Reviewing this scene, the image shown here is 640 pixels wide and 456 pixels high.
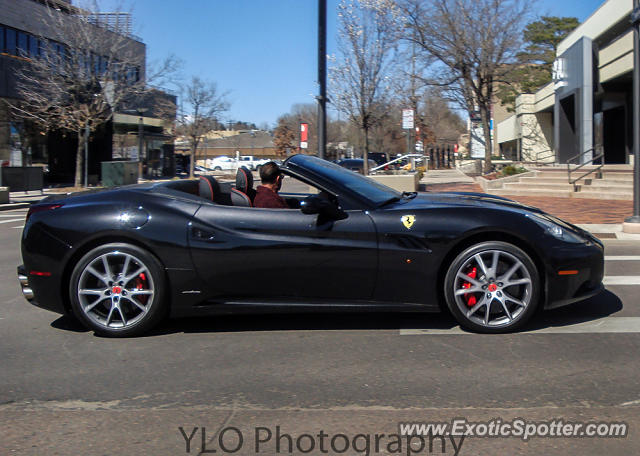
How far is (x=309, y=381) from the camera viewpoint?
13.5ft

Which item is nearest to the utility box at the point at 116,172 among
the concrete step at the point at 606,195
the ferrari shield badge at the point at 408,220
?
the concrete step at the point at 606,195

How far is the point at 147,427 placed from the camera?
11.5 ft

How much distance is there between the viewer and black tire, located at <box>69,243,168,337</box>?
506 centimetres

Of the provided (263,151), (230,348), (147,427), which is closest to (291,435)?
(147,427)

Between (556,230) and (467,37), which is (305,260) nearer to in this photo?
(556,230)

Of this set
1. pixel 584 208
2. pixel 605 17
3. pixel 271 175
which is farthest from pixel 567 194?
pixel 271 175

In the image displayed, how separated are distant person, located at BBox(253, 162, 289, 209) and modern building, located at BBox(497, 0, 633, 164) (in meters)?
19.0

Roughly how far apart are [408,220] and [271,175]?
1314 mm

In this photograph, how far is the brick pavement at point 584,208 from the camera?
44.0 feet

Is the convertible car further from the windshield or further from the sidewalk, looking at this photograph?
the sidewalk

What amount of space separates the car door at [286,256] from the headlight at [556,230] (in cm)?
128

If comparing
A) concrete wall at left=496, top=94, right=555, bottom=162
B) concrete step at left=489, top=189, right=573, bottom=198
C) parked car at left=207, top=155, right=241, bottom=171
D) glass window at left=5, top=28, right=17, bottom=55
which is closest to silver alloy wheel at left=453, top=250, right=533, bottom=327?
concrete step at left=489, top=189, right=573, bottom=198

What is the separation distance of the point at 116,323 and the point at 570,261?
3481mm

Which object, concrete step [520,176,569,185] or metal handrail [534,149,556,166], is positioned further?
metal handrail [534,149,556,166]
